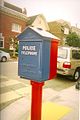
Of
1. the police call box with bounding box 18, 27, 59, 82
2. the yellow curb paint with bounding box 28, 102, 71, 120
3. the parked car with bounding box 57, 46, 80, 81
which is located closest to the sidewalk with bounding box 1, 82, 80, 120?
Answer: the yellow curb paint with bounding box 28, 102, 71, 120

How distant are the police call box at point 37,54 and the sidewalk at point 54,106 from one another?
2.91ft

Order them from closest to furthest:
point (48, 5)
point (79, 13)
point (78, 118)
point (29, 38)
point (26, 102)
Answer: point (29, 38) < point (79, 13) < point (48, 5) < point (78, 118) < point (26, 102)

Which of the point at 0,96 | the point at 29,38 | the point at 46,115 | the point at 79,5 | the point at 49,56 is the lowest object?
the point at 46,115

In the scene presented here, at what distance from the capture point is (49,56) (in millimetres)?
1891

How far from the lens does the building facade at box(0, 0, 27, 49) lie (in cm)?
231

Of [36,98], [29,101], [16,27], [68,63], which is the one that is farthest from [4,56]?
[68,63]

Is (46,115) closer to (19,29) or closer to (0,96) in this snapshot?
(0,96)

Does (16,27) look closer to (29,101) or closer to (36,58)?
(36,58)

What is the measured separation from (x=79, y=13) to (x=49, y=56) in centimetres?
62

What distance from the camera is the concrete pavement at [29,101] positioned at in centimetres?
270

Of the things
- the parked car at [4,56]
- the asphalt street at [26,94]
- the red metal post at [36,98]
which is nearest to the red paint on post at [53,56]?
the red metal post at [36,98]

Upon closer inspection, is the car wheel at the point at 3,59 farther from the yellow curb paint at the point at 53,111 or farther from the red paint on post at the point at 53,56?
the yellow curb paint at the point at 53,111

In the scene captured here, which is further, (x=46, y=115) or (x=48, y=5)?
(x=46, y=115)

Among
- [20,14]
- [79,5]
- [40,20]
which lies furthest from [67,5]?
[20,14]
